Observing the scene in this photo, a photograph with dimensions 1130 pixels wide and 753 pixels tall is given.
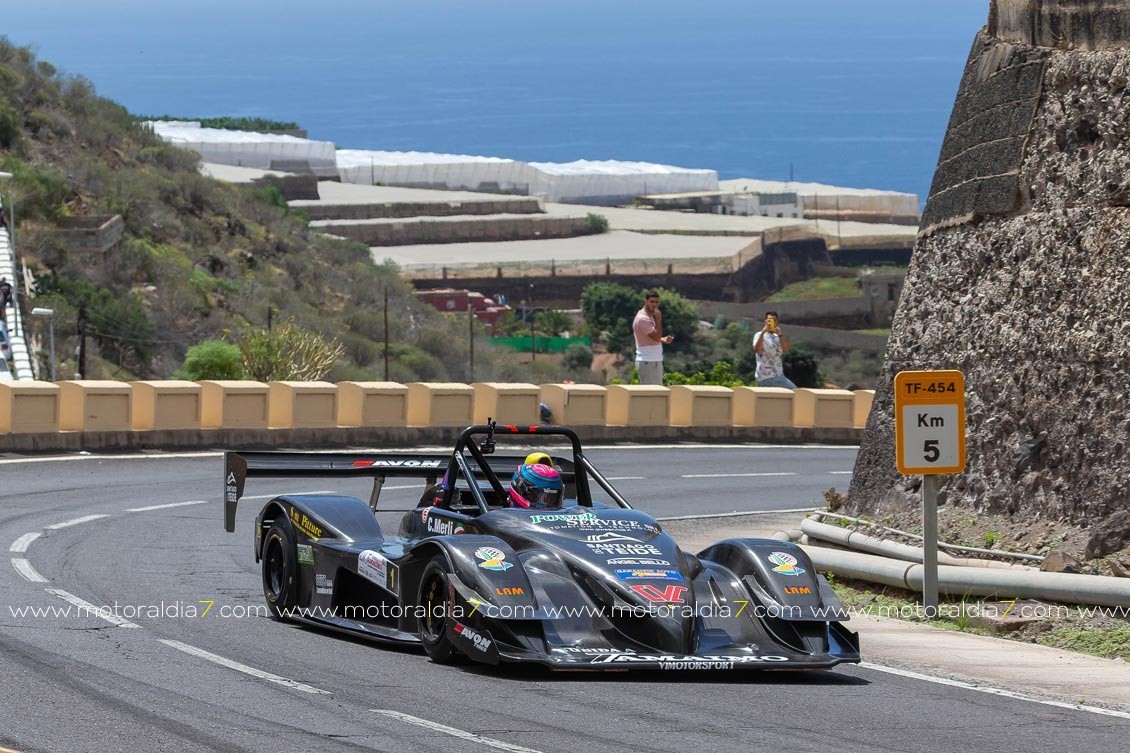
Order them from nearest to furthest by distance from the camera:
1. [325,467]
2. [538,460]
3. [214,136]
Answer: [538,460]
[325,467]
[214,136]

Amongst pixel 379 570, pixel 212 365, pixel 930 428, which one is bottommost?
pixel 379 570

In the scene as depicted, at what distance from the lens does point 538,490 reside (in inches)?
462

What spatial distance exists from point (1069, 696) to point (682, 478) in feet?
44.5

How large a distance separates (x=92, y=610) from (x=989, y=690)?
5.95 m

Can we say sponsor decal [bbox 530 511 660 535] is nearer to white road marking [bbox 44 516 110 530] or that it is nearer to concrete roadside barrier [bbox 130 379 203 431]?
white road marking [bbox 44 516 110 530]

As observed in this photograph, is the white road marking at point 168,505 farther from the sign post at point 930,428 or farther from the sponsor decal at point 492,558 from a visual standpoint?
the sign post at point 930,428

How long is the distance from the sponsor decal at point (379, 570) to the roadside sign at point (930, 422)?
3570mm

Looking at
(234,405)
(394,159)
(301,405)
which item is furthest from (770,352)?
(394,159)

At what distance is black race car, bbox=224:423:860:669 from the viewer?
10.2m

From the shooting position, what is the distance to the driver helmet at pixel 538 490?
11.7 meters

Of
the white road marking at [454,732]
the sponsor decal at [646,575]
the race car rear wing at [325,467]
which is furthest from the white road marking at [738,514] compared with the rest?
the white road marking at [454,732]

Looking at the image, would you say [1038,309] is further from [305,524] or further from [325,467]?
[305,524]

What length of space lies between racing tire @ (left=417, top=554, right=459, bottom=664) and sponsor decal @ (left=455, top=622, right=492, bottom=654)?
0.39ft

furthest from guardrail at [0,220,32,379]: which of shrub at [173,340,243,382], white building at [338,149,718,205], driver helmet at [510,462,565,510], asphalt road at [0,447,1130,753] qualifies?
white building at [338,149,718,205]
